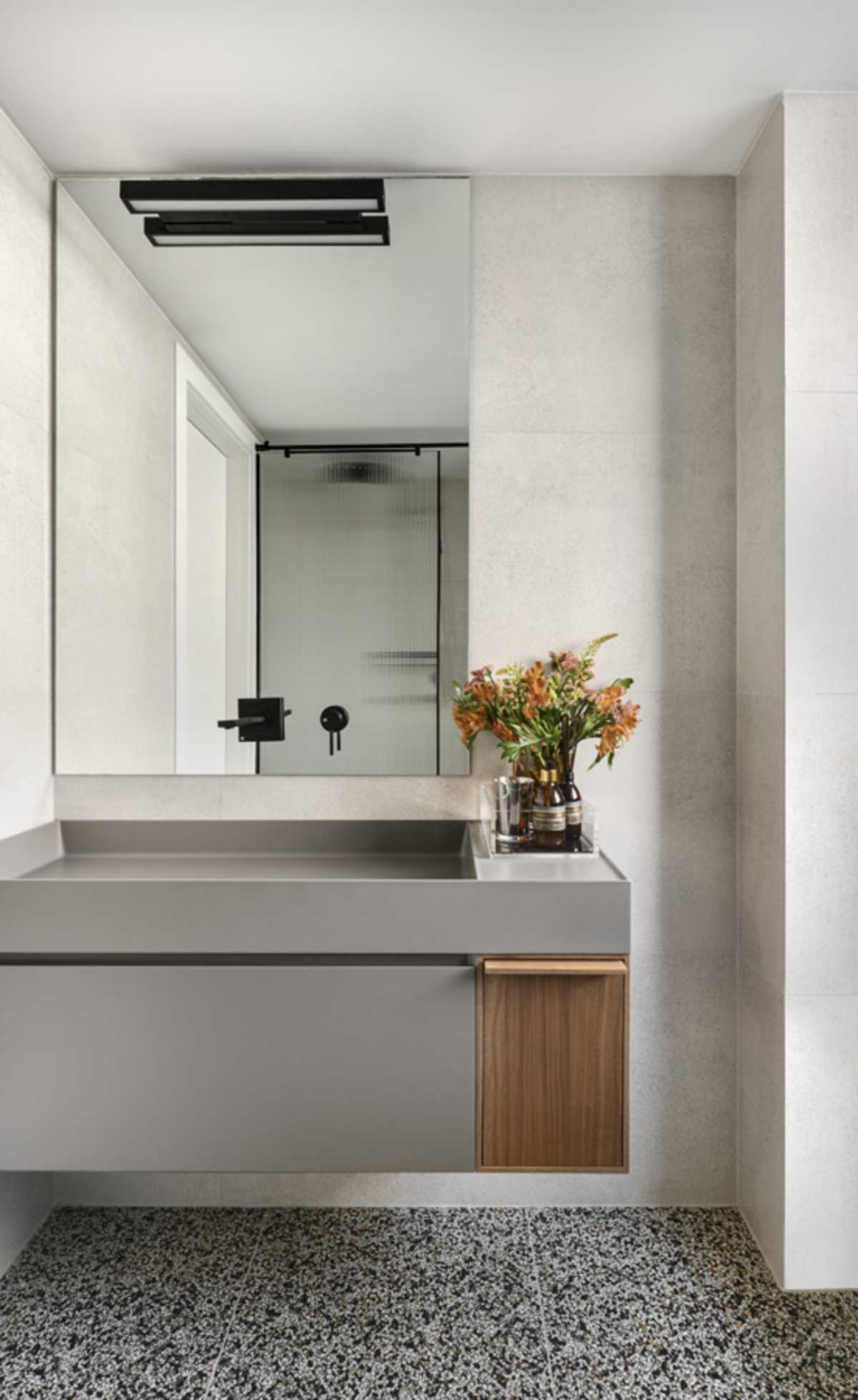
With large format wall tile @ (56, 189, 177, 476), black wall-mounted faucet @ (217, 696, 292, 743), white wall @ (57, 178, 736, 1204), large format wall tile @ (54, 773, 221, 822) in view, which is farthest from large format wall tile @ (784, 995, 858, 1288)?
large format wall tile @ (56, 189, 177, 476)

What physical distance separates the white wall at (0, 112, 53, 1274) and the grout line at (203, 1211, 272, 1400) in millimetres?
518

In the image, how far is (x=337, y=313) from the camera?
2186mm

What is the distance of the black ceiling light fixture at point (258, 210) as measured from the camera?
6.77 feet

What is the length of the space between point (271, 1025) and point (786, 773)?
1143mm

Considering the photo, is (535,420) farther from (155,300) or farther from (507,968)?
(507,968)

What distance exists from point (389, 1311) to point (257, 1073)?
633 mm

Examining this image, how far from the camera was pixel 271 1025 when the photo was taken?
1.65m

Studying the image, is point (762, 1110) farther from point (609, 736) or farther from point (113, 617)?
point (113, 617)

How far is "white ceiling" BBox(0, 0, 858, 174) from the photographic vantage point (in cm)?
165

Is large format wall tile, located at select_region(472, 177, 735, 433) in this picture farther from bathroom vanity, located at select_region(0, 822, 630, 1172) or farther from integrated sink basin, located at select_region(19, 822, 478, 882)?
bathroom vanity, located at select_region(0, 822, 630, 1172)

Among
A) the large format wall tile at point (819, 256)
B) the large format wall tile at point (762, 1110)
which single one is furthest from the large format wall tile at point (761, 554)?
the large format wall tile at point (762, 1110)

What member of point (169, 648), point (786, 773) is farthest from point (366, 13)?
point (786, 773)

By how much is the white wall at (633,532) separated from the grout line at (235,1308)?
51cm

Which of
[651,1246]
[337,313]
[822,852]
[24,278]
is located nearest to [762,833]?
[822,852]
